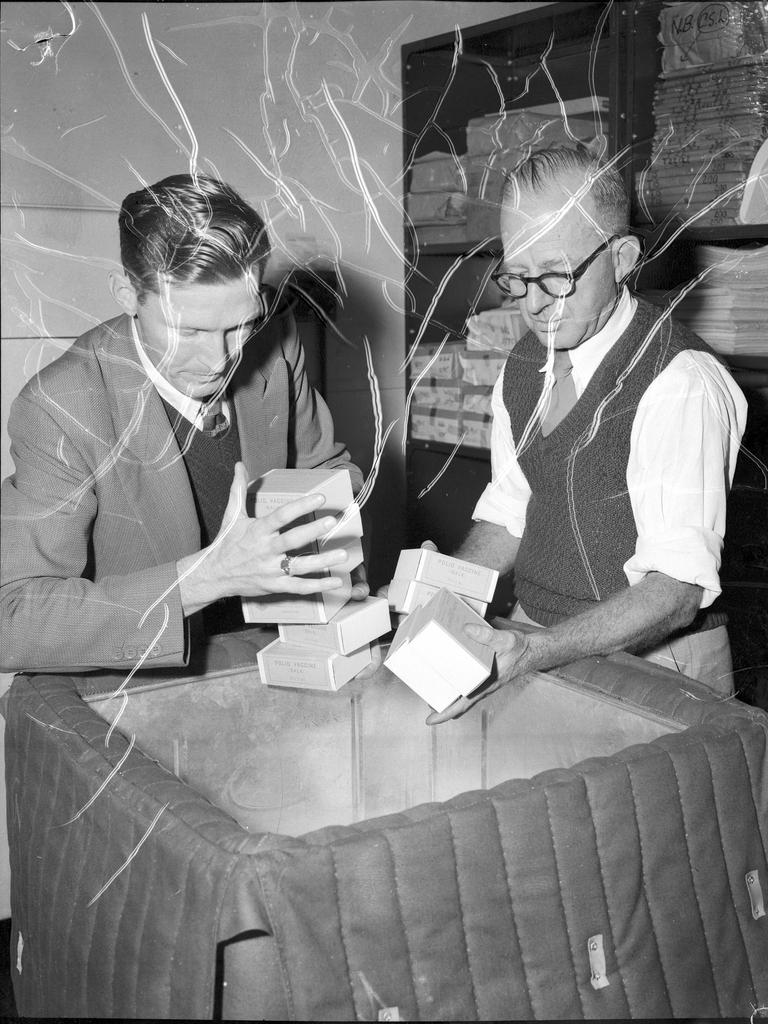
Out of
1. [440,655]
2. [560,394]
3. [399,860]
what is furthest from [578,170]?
[399,860]

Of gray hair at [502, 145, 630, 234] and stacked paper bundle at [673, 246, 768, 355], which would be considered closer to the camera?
gray hair at [502, 145, 630, 234]

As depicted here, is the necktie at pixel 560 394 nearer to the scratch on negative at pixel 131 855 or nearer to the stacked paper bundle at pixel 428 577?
the stacked paper bundle at pixel 428 577

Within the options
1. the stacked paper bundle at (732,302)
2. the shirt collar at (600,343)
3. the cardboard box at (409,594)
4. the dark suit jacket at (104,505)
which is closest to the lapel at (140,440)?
the dark suit jacket at (104,505)

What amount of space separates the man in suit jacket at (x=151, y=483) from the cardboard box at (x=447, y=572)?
0.32ft

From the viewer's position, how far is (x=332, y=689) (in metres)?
0.85

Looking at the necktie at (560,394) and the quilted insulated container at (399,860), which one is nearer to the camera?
the quilted insulated container at (399,860)

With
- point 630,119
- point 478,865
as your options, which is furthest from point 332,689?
point 630,119

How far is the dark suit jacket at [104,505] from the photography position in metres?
0.72

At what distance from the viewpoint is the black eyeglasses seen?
27.8 inches

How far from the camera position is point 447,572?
2.82 feet

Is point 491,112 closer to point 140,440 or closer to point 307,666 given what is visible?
point 140,440

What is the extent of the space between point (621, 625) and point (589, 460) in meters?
0.15

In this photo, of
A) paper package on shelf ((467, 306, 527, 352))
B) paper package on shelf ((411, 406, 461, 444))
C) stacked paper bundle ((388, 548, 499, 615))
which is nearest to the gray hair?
paper package on shelf ((467, 306, 527, 352))

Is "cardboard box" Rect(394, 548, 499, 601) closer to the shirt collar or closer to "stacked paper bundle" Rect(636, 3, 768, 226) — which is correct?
the shirt collar
